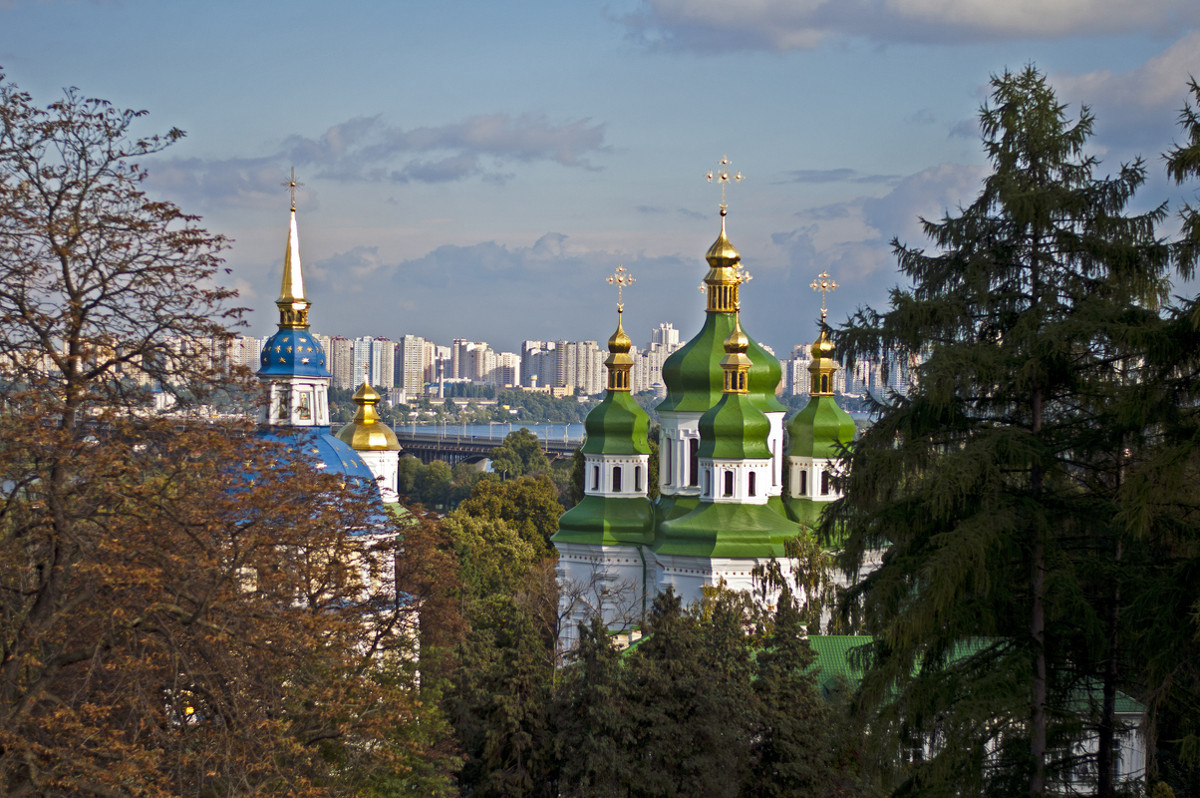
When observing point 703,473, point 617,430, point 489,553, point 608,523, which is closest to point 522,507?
point 489,553

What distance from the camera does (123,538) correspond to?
1033 cm

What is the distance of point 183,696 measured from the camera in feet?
36.7

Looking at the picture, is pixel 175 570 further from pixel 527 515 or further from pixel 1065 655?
pixel 527 515

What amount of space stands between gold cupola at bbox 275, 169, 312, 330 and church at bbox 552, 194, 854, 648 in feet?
26.1

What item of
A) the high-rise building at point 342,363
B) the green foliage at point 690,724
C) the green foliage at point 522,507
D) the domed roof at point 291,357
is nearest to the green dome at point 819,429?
the domed roof at point 291,357

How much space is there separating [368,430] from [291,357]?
8009mm

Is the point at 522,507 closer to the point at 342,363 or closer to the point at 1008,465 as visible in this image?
the point at 1008,465

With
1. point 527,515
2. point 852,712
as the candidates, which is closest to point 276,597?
point 852,712

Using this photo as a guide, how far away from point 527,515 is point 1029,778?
123 ft

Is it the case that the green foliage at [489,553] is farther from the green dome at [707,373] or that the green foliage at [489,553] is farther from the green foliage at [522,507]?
A: the green dome at [707,373]

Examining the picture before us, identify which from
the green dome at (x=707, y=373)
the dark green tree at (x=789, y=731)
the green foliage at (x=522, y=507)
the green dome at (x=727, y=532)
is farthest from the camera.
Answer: the green foliage at (x=522, y=507)

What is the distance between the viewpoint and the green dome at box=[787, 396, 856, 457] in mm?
35156

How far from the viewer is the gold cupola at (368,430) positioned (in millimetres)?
37781

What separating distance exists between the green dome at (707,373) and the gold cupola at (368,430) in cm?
802
